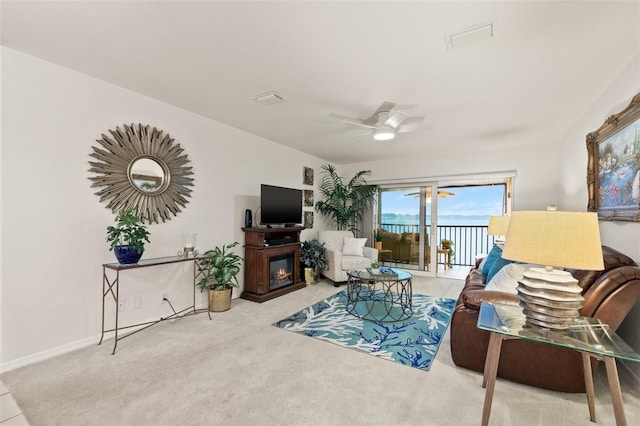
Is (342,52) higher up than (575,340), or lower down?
higher up

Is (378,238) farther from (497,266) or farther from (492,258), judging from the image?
(497,266)

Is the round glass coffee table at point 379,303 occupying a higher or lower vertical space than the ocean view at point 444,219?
lower

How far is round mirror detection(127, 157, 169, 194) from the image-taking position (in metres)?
2.97

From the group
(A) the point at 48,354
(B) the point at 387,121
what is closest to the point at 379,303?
(B) the point at 387,121

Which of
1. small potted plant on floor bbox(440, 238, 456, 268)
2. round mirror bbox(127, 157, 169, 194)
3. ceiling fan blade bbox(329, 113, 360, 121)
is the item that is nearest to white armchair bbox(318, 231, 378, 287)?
ceiling fan blade bbox(329, 113, 360, 121)

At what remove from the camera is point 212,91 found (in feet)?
9.40

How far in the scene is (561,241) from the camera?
4.67 ft

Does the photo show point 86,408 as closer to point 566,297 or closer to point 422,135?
point 566,297

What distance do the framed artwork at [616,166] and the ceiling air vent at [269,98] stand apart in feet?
9.52

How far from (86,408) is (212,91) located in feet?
8.92

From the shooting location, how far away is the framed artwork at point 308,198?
220 inches

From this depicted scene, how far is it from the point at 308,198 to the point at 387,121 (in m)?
2.87

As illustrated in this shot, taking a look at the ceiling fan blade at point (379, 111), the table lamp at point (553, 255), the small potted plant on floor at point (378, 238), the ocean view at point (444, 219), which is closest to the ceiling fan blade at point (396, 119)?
the ceiling fan blade at point (379, 111)

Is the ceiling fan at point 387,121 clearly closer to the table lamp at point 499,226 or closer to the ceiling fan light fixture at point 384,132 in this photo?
the ceiling fan light fixture at point 384,132
